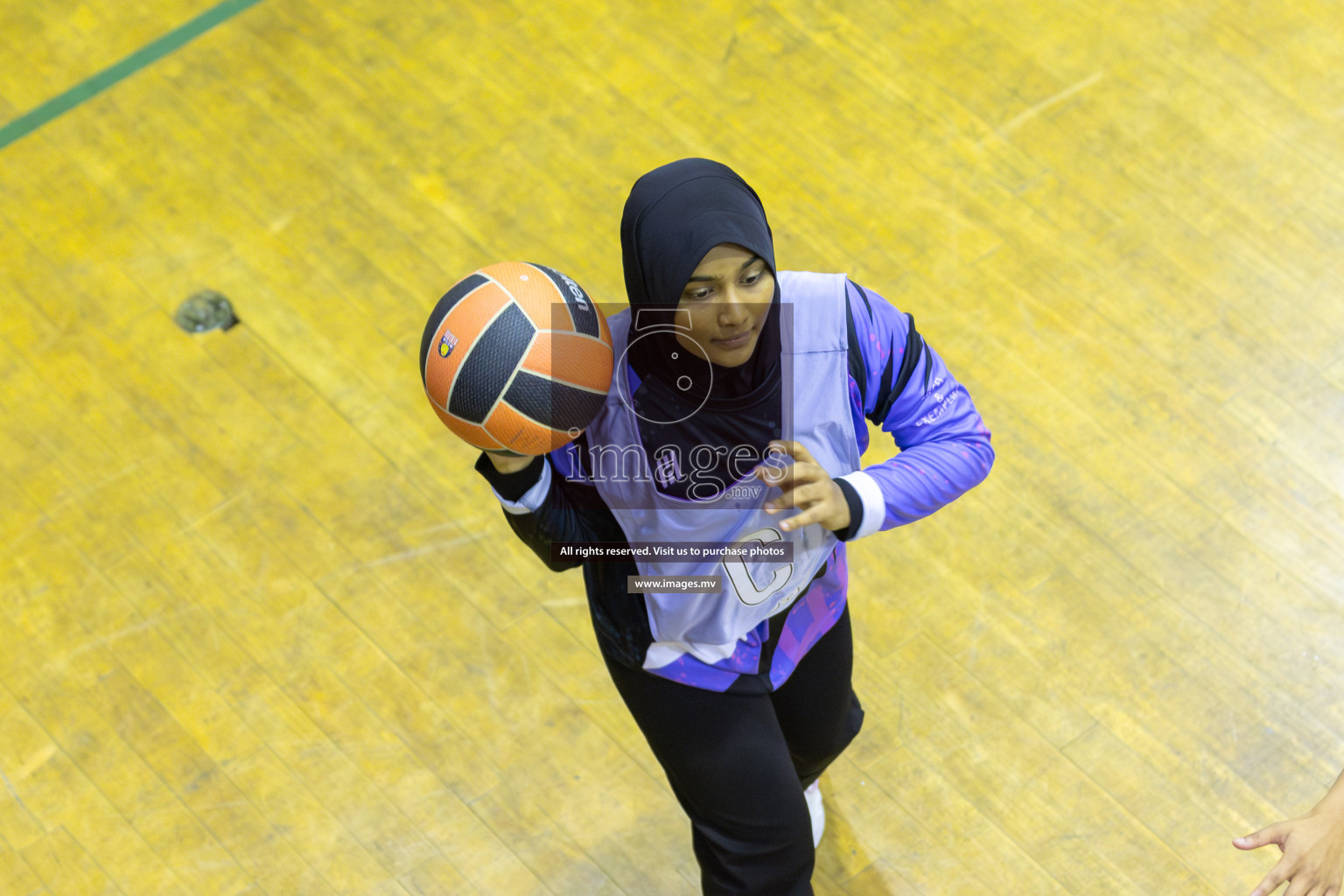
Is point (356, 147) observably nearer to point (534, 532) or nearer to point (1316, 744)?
point (534, 532)

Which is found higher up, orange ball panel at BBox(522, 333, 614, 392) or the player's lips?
the player's lips

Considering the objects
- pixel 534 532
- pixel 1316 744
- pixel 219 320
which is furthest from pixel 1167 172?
pixel 219 320

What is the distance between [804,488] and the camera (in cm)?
182

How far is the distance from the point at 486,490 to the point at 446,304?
1430 mm

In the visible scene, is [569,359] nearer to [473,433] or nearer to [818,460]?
[473,433]

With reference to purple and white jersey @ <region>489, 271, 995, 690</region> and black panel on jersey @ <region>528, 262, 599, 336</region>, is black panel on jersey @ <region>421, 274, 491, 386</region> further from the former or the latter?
purple and white jersey @ <region>489, 271, 995, 690</region>

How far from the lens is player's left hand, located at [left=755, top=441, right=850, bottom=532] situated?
5.97 feet

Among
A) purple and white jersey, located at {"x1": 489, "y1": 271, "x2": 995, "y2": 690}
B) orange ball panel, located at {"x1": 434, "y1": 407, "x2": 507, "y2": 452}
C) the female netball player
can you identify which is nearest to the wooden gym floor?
the female netball player

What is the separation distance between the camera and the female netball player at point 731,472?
6.11ft

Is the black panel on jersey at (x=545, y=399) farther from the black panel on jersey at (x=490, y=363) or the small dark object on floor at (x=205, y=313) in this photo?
the small dark object on floor at (x=205, y=313)

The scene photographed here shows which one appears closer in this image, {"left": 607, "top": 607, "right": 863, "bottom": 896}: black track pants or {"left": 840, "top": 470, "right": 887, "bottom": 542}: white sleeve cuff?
{"left": 840, "top": 470, "right": 887, "bottom": 542}: white sleeve cuff

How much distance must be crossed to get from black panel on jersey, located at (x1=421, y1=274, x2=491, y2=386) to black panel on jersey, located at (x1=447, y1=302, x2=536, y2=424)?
0.08 meters

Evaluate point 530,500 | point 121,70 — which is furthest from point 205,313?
point 530,500

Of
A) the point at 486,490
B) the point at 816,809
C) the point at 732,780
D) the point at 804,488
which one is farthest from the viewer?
the point at 486,490
